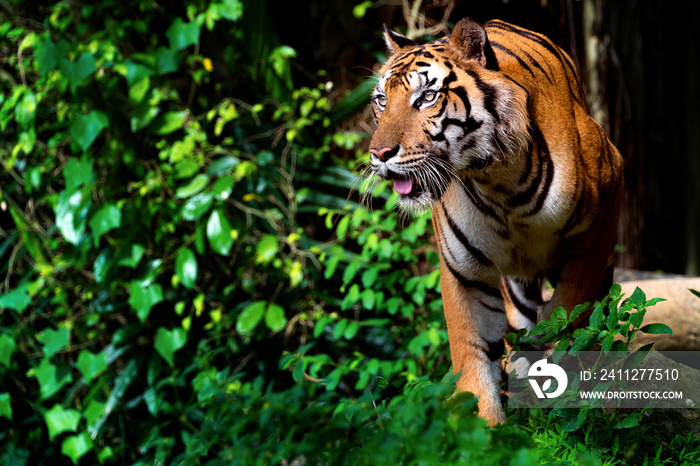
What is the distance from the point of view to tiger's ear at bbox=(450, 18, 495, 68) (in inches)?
80.9

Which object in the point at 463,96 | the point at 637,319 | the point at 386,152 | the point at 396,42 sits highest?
the point at 396,42

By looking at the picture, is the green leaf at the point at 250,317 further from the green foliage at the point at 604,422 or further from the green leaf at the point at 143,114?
the green foliage at the point at 604,422

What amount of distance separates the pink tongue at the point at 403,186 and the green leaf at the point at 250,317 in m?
1.98

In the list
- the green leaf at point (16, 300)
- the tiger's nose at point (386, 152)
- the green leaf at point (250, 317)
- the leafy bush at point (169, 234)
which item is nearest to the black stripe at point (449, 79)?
the tiger's nose at point (386, 152)

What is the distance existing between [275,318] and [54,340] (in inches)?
51.7

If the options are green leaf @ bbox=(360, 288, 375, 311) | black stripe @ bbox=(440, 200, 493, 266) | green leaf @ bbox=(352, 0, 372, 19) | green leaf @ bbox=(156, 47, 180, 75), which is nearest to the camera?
black stripe @ bbox=(440, 200, 493, 266)

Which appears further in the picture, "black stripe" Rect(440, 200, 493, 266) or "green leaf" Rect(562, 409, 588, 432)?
"black stripe" Rect(440, 200, 493, 266)

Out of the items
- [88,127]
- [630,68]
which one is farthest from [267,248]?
[630,68]

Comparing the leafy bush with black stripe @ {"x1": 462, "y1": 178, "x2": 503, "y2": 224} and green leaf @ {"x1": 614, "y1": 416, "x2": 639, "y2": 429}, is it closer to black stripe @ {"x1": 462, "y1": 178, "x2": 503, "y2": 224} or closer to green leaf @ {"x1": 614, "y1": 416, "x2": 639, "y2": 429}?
black stripe @ {"x1": 462, "y1": 178, "x2": 503, "y2": 224}

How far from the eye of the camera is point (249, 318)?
12.6 feet

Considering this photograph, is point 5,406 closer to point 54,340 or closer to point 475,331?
point 54,340

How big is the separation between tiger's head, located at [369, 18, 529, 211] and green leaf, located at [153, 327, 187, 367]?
7.50 feet

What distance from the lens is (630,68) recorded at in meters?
5.10

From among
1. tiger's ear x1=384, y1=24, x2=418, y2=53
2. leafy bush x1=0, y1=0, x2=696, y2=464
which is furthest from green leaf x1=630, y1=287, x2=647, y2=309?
leafy bush x1=0, y1=0, x2=696, y2=464
